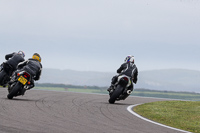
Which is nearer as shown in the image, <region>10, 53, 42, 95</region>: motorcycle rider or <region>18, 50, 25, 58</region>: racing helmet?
<region>10, 53, 42, 95</region>: motorcycle rider

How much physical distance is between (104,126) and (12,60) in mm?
9787

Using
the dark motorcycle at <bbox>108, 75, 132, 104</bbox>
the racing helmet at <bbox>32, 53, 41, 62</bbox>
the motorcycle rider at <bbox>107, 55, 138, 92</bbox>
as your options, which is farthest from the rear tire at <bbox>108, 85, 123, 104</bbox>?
the racing helmet at <bbox>32, 53, 41, 62</bbox>

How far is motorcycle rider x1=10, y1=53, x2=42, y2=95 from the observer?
15.9 m

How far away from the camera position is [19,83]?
50.9ft

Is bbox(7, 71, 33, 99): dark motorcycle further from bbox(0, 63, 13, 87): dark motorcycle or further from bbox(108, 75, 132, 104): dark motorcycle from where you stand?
bbox(108, 75, 132, 104): dark motorcycle

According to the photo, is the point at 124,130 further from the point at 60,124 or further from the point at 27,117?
the point at 27,117

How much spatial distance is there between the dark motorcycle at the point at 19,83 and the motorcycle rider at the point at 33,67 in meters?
0.14

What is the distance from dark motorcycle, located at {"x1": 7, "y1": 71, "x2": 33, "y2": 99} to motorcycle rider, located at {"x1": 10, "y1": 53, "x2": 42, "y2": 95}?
0.14 metres

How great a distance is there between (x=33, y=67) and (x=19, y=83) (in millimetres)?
997

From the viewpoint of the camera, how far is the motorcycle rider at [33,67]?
52.3 ft

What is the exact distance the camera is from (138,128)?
9406 mm

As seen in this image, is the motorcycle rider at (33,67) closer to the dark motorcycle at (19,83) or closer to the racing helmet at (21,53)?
the dark motorcycle at (19,83)

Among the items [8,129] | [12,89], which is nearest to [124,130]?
[8,129]

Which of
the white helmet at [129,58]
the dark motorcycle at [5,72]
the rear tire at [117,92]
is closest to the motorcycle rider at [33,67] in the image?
the dark motorcycle at [5,72]
